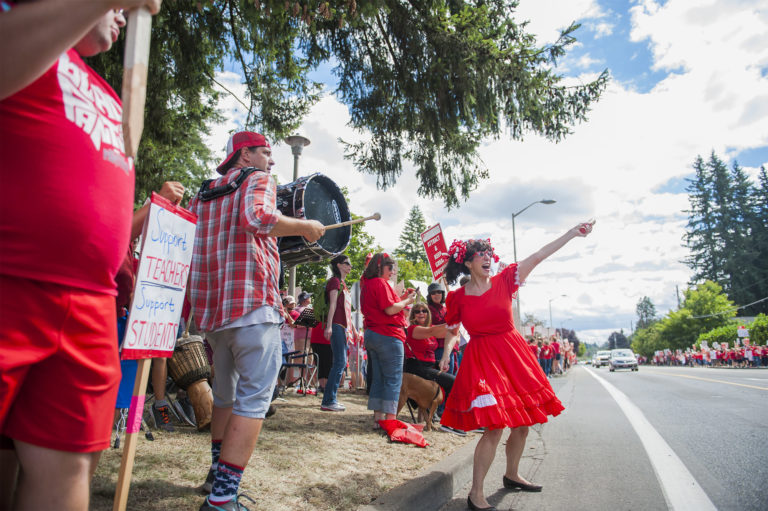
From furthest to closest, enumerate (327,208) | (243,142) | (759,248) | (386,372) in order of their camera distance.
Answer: (759,248) → (386,372) → (327,208) → (243,142)

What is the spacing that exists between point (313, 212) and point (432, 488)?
2.17 meters

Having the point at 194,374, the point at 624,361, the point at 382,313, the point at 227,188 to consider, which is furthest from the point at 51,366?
the point at 624,361

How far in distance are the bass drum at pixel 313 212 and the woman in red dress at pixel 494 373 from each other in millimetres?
1074

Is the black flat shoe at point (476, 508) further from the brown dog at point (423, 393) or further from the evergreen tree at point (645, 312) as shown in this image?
the evergreen tree at point (645, 312)

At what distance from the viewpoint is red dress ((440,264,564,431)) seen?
3.51 metres

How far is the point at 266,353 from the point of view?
8.76 ft

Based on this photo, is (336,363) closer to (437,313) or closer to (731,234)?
(437,313)

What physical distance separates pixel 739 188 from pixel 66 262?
314ft

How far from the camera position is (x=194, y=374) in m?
4.52

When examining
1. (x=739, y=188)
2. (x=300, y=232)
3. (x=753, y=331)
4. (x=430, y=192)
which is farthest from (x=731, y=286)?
(x=300, y=232)

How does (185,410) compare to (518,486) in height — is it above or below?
above

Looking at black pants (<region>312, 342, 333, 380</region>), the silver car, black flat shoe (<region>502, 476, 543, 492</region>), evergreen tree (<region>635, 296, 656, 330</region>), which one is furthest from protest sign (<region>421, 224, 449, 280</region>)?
evergreen tree (<region>635, 296, 656, 330</region>)

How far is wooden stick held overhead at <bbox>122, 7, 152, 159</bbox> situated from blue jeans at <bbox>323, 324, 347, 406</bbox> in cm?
554

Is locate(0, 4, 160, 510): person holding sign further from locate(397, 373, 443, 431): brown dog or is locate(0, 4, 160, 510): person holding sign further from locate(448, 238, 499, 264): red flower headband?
locate(397, 373, 443, 431): brown dog
